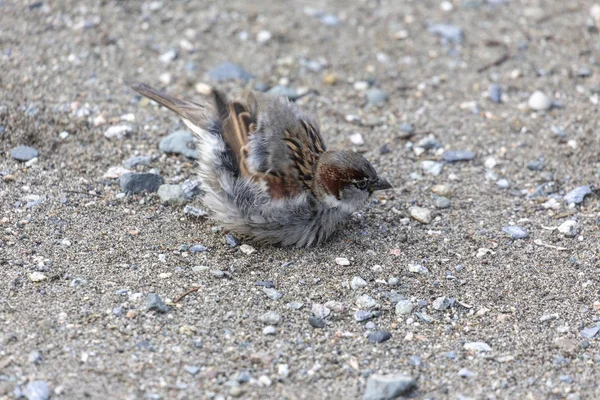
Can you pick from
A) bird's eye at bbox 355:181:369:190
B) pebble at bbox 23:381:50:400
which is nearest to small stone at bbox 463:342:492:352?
bird's eye at bbox 355:181:369:190

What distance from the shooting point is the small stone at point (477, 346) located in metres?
4.07

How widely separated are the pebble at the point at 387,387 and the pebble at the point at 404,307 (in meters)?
0.66

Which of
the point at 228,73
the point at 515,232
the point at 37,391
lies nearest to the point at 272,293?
the point at 37,391

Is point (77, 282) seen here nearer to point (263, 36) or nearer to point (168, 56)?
point (168, 56)

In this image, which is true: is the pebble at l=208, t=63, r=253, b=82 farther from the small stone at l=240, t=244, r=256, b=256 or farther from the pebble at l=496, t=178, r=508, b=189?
the pebble at l=496, t=178, r=508, b=189

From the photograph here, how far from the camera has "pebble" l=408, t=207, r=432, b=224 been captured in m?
5.27

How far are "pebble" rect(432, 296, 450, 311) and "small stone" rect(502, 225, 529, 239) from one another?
88cm

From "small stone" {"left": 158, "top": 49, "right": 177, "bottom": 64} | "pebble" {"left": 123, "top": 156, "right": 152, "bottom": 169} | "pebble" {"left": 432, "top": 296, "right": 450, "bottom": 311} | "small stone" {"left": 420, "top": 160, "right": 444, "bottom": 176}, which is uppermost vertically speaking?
"small stone" {"left": 158, "top": 49, "right": 177, "bottom": 64}

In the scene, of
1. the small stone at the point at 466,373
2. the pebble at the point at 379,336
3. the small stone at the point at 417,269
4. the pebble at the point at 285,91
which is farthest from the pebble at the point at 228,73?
the small stone at the point at 466,373

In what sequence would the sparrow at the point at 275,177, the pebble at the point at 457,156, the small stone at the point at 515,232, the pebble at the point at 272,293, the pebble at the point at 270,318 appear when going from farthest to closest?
the pebble at the point at 457,156 → the small stone at the point at 515,232 → the sparrow at the point at 275,177 → the pebble at the point at 272,293 → the pebble at the point at 270,318

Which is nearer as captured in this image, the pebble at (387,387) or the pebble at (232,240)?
the pebble at (387,387)

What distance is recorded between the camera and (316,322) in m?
4.20

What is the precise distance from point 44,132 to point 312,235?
2188 mm

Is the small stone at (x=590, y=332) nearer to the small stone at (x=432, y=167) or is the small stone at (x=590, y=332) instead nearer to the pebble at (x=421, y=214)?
the pebble at (x=421, y=214)
